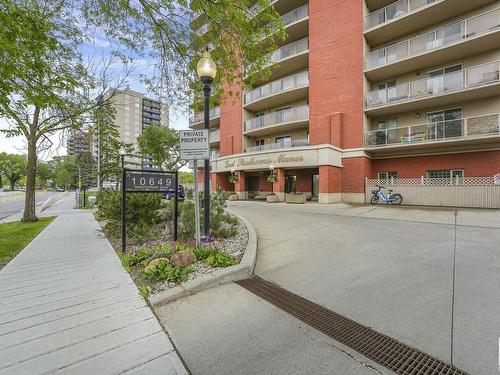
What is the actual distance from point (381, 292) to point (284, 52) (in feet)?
71.4

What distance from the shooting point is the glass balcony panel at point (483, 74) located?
12.9m

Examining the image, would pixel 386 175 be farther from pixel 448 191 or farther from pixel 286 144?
pixel 286 144

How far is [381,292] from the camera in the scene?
133 inches

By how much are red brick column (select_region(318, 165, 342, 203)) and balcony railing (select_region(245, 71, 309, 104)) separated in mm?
7464

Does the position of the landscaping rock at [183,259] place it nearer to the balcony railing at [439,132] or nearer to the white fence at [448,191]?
the white fence at [448,191]

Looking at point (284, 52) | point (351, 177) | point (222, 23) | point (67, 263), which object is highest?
point (284, 52)

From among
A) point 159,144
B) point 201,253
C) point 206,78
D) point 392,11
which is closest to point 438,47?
point 392,11

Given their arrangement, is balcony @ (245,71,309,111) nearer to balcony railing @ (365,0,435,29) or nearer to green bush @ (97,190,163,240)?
balcony railing @ (365,0,435,29)

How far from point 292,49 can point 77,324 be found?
2280 centimetres

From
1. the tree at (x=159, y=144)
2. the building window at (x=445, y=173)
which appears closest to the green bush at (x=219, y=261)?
the building window at (x=445, y=173)

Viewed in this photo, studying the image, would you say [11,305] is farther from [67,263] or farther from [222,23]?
[222,23]

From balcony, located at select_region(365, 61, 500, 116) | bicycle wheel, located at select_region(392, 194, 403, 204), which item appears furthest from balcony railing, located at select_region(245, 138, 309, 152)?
bicycle wheel, located at select_region(392, 194, 403, 204)

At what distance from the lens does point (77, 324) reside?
2.71m

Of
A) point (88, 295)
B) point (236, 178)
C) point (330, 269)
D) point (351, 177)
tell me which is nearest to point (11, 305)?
point (88, 295)
